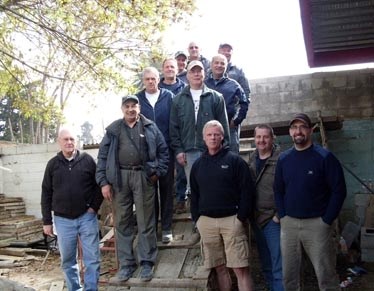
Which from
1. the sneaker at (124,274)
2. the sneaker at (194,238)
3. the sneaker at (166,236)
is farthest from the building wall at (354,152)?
the sneaker at (124,274)

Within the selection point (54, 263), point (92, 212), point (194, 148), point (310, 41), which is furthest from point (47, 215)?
point (310, 41)

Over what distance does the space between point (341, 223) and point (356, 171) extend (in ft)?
3.21

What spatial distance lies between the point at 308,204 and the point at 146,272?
5.62 feet

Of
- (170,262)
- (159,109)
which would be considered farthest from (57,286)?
(159,109)

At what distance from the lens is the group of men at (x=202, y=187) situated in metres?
3.40

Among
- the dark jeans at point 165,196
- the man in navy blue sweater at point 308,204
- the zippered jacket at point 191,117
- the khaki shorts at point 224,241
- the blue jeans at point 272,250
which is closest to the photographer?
the man in navy blue sweater at point 308,204

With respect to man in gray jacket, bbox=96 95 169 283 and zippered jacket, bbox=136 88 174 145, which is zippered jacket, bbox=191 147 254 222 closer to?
man in gray jacket, bbox=96 95 169 283

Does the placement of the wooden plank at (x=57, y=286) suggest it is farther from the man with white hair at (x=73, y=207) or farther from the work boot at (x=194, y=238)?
the work boot at (x=194, y=238)

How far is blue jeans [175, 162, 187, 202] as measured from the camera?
5.02 meters

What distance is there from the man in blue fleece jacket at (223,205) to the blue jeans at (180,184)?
1273 mm

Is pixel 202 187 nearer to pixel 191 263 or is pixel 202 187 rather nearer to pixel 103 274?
pixel 191 263

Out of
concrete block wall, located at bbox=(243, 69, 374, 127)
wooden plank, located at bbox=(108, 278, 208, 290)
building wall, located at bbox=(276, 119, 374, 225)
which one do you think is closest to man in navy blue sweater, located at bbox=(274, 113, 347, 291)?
wooden plank, located at bbox=(108, 278, 208, 290)

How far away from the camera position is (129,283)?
4062 mm

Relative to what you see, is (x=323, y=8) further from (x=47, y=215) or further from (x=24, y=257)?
(x=24, y=257)
